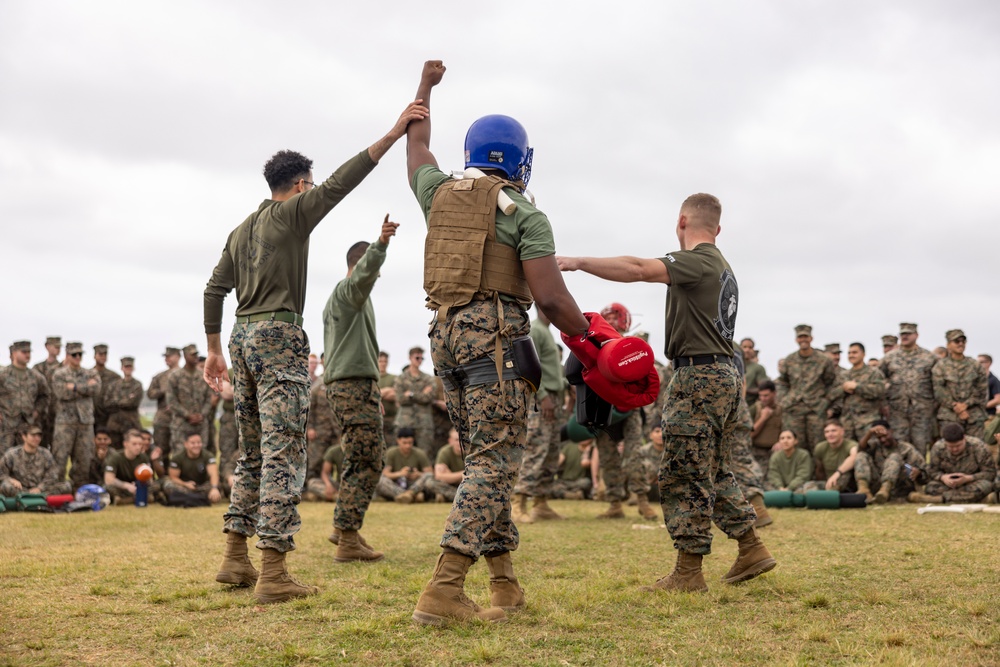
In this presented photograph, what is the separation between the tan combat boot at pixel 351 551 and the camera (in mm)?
6816

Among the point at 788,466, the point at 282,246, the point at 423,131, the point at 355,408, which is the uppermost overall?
the point at 423,131

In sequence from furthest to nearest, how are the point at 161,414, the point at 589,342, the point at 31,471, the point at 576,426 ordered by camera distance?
the point at 161,414 < the point at 31,471 < the point at 576,426 < the point at 589,342

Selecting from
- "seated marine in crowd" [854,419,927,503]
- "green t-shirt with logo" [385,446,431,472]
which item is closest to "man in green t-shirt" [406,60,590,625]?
"seated marine in crowd" [854,419,927,503]

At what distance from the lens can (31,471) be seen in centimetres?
1367

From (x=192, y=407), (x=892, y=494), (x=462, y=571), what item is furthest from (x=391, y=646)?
(x=192, y=407)

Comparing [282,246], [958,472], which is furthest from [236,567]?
[958,472]

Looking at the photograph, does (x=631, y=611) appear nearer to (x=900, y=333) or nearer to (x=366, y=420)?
(x=366, y=420)

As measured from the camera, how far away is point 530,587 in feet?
17.8

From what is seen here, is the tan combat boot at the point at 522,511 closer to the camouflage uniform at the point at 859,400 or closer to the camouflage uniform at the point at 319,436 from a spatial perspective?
the camouflage uniform at the point at 319,436

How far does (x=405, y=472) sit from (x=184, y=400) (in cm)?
481

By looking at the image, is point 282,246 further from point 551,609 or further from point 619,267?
point 551,609

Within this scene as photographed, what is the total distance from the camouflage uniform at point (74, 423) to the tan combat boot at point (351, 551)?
1047 cm

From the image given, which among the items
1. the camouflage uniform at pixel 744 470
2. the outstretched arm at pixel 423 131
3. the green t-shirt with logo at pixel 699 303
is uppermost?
the outstretched arm at pixel 423 131

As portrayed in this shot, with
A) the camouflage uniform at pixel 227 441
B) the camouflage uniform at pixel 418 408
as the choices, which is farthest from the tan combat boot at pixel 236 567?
the camouflage uniform at pixel 227 441
